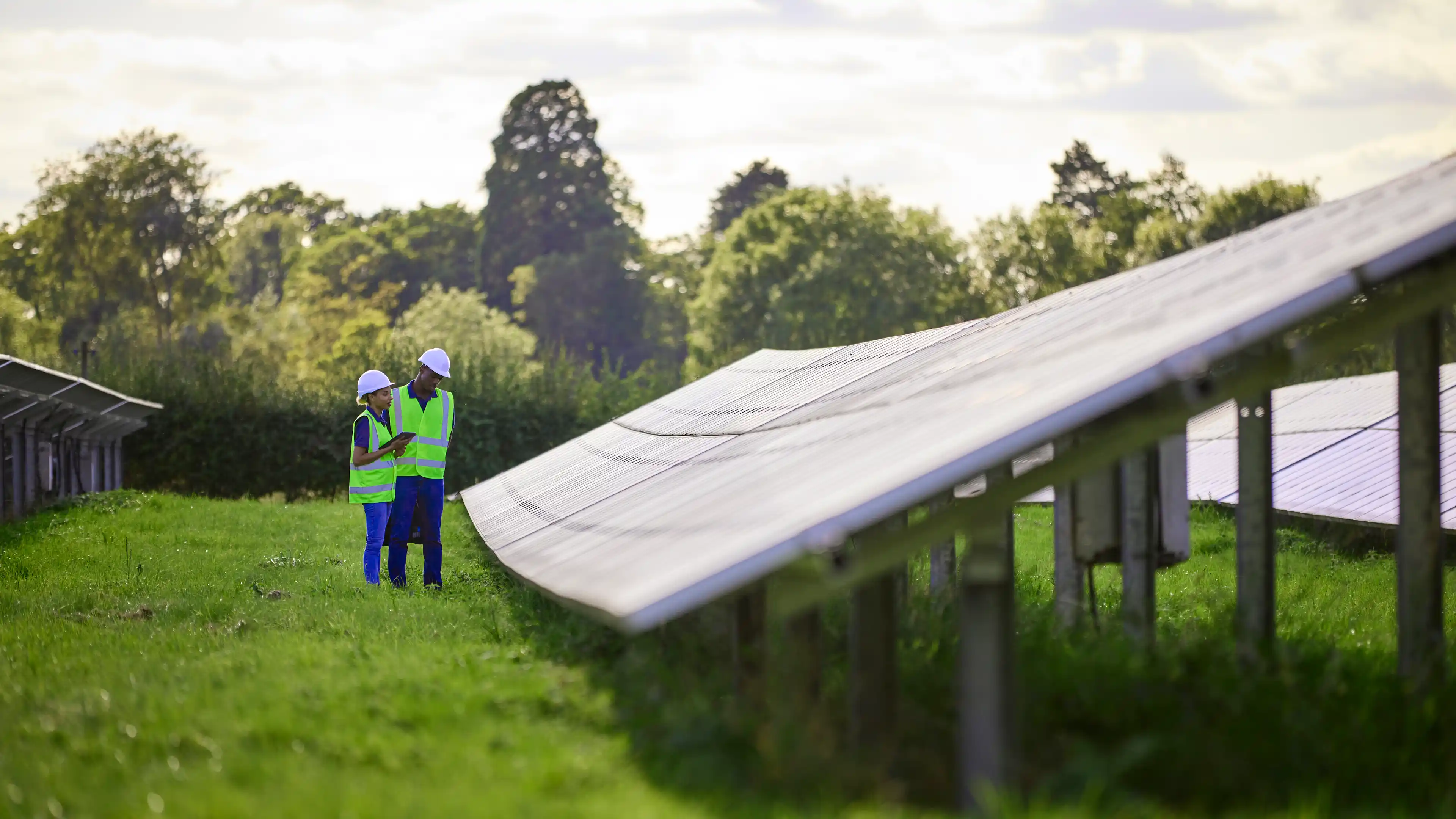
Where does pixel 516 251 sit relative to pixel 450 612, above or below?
above

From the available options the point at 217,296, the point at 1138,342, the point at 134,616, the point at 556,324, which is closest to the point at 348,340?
the point at 217,296

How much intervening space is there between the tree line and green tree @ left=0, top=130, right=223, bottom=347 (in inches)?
3.1

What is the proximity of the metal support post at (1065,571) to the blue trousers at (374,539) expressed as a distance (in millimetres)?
5571

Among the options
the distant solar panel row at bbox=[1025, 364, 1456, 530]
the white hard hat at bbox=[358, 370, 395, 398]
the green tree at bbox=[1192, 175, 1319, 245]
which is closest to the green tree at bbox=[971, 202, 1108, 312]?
the green tree at bbox=[1192, 175, 1319, 245]

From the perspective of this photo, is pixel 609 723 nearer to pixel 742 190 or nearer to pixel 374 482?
pixel 374 482

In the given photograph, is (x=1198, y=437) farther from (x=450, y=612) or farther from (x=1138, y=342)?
(x=1138, y=342)

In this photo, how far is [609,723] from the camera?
18.6 ft

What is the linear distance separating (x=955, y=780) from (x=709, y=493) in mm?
2476

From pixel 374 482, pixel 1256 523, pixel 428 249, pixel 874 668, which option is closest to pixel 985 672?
pixel 874 668

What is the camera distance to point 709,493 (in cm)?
707

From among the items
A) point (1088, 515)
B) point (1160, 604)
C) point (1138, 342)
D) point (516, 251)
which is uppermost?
point (516, 251)

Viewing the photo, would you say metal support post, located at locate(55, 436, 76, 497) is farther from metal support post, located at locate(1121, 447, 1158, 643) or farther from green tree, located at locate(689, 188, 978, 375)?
green tree, located at locate(689, 188, 978, 375)

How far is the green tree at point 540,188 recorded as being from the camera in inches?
2709

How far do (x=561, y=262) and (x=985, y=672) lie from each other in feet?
207
